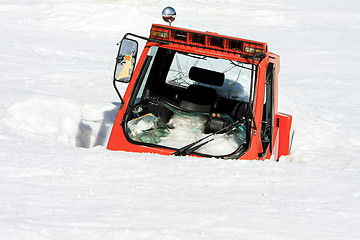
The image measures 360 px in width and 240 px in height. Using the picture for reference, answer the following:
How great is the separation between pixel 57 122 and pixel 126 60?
6.03 ft

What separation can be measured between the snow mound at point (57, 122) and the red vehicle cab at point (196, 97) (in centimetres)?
104

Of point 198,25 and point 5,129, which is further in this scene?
point 198,25

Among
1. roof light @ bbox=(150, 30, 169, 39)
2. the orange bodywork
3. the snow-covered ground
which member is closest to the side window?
the orange bodywork

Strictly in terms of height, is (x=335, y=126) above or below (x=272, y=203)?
below

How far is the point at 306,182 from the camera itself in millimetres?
4340

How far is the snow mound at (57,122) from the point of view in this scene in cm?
589

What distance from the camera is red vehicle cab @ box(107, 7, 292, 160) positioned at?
4918mm

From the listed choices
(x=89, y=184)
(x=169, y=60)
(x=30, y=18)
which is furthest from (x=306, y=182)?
(x=30, y=18)

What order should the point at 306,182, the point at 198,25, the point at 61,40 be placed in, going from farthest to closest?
the point at 198,25, the point at 61,40, the point at 306,182

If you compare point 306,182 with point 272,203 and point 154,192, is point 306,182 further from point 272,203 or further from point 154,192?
point 154,192

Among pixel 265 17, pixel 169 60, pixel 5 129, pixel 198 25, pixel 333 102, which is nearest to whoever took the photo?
pixel 5 129

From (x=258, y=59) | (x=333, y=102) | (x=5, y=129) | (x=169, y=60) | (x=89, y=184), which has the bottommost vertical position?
(x=333, y=102)

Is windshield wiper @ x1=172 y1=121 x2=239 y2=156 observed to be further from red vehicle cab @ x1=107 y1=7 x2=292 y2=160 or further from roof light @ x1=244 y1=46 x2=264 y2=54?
roof light @ x1=244 y1=46 x2=264 y2=54

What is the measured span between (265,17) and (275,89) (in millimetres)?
19550
